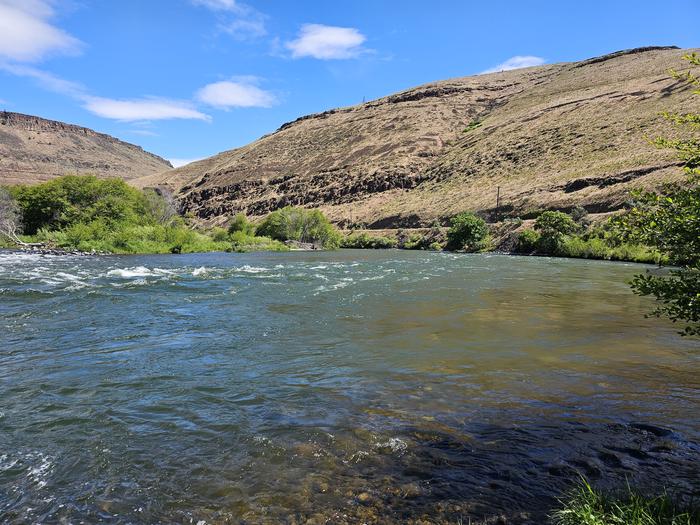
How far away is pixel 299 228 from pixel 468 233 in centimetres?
2926

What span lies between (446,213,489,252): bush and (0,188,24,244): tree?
2172 inches

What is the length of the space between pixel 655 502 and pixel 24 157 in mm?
210166

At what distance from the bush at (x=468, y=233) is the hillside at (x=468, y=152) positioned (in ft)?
32.6

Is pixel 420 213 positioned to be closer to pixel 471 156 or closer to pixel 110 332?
pixel 471 156

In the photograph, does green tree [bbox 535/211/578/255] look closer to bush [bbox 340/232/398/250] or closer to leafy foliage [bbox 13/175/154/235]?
bush [bbox 340/232/398/250]

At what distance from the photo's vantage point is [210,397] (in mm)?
7688

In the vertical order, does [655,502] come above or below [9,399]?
above

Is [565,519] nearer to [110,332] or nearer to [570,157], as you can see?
[110,332]

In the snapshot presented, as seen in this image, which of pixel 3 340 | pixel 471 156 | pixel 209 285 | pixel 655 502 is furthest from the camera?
pixel 471 156

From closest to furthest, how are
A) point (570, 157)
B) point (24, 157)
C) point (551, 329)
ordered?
point (551, 329) < point (570, 157) < point (24, 157)

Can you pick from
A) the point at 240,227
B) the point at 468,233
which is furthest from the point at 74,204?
the point at 468,233

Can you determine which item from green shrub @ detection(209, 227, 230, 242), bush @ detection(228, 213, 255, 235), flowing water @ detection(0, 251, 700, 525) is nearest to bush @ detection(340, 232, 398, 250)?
bush @ detection(228, 213, 255, 235)

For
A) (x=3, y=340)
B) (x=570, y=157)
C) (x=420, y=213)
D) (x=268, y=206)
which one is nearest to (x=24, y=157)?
(x=268, y=206)

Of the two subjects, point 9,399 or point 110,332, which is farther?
point 110,332
